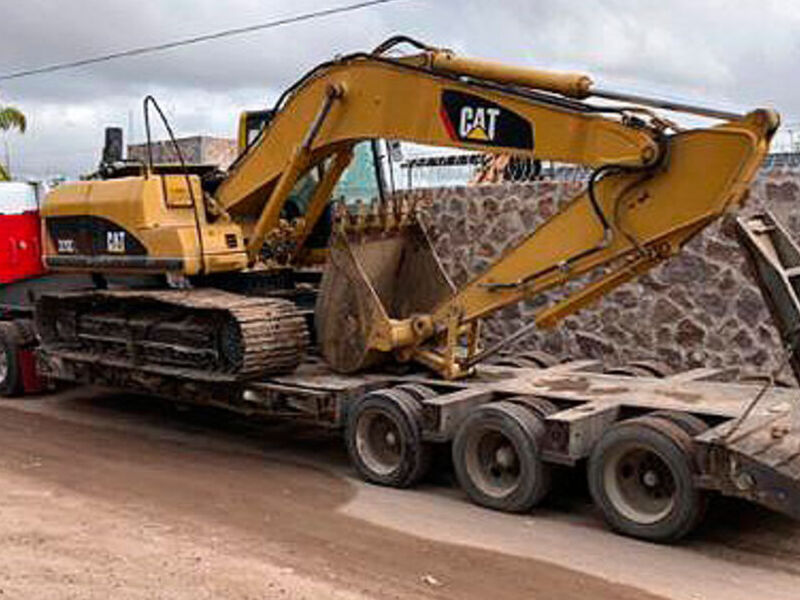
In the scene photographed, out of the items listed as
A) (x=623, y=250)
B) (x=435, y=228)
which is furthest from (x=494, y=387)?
(x=435, y=228)

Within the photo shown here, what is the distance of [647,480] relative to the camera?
662 centimetres

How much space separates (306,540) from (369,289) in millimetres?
→ 2489

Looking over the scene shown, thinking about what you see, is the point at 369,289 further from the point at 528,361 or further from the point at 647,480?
the point at 647,480

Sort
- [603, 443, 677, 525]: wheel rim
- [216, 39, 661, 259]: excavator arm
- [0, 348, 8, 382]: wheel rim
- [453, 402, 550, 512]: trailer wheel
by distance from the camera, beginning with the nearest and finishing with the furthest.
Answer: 1. [603, 443, 677, 525]: wheel rim
2. [453, 402, 550, 512]: trailer wheel
3. [216, 39, 661, 259]: excavator arm
4. [0, 348, 8, 382]: wheel rim

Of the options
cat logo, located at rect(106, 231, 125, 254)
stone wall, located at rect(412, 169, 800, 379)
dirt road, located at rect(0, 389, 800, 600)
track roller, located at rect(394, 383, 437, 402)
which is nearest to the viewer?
dirt road, located at rect(0, 389, 800, 600)

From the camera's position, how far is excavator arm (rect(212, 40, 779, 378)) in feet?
22.4

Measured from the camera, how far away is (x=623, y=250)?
712 cm

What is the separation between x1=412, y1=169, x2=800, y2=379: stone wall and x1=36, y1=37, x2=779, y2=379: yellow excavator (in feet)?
6.69

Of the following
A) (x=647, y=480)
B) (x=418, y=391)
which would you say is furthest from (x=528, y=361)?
(x=647, y=480)

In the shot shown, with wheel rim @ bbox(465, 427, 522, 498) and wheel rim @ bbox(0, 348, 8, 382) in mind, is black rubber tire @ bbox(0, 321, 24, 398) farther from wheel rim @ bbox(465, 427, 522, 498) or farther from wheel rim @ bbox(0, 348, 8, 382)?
wheel rim @ bbox(465, 427, 522, 498)

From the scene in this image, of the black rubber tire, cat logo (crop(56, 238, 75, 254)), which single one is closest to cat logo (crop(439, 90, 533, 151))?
cat logo (crop(56, 238, 75, 254))

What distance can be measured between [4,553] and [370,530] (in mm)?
2206

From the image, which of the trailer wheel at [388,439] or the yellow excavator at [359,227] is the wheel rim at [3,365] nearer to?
the yellow excavator at [359,227]

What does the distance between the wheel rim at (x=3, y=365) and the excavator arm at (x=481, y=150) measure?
3.76 metres
